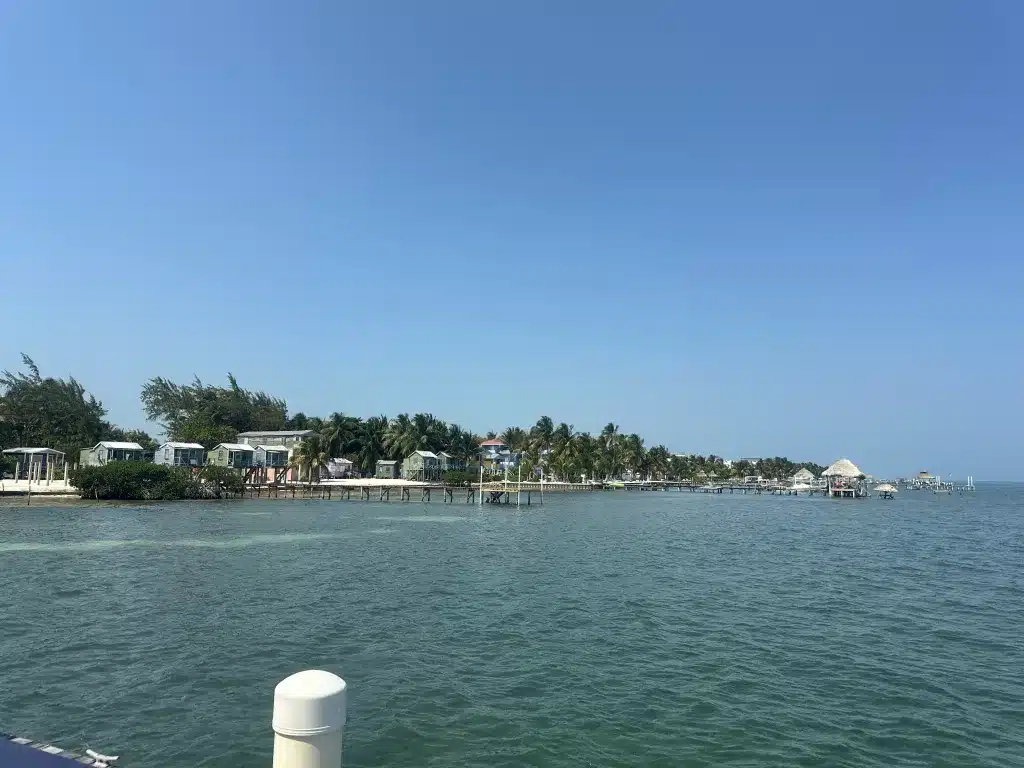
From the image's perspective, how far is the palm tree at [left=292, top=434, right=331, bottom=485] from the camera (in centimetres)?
10238

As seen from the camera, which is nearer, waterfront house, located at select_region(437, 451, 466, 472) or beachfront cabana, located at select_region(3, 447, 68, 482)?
beachfront cabana, located at select_region(3, 447, 68, 482)

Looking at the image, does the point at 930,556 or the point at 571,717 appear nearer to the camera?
the point at 571,717

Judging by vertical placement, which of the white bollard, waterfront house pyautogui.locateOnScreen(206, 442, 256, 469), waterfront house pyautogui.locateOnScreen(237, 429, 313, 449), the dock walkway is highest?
waterfront house pyautogui.locateOnScreen(237, 429, 313, 449)

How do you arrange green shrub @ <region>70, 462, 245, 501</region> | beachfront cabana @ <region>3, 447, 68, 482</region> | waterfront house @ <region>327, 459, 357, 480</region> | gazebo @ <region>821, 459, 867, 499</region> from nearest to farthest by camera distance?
green shrub @ <region>70, 462, 245, 501</region> → beachfront cabana @ <region>3, 447, 68, 482</region> → waterfront house @ <region>327, 459, 357, 480</region> → gazebo @ <region>821, 459, 867, 499</region>

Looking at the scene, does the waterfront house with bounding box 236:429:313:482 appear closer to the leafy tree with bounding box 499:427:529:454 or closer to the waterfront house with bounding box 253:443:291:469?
the waterfront house with bounding box 253:443:291:469

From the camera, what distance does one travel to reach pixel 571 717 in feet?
39.3

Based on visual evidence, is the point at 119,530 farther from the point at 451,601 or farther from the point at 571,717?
the point at 571,717

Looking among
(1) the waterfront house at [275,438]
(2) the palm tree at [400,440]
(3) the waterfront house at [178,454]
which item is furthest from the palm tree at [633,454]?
(3) the waterfront house at [178,454]

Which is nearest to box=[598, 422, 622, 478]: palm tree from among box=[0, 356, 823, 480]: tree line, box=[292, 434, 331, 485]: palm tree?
box=[0, 356, 823, 480]: tree line

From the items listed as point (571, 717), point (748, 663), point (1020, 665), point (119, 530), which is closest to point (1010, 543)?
point (1020, 665)

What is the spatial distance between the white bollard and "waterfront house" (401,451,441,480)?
113 meters

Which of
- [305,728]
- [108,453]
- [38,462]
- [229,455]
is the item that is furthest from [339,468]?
[305,728]

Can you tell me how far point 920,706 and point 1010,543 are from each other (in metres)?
45.0

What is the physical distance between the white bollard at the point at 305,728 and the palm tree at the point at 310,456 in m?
103
